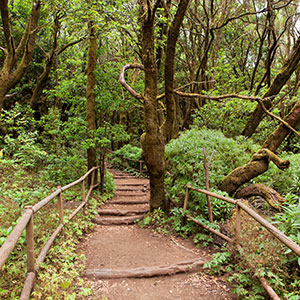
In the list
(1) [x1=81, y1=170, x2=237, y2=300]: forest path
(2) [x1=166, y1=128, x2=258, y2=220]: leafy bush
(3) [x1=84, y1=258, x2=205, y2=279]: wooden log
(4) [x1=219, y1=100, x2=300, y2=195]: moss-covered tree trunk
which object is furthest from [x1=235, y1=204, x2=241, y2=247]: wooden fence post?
(4) [x1=219, y1=100, x2=300, y2=195]: moss-covered tree trunk

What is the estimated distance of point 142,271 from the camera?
3924mm

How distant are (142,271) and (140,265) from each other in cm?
34

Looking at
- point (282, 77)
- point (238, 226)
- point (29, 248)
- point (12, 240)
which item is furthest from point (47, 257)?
point (282, 77)

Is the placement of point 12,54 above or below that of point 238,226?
above

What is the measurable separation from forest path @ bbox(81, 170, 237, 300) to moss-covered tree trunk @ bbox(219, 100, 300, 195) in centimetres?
169

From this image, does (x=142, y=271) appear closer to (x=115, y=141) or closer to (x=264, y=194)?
(x=264, y=194)

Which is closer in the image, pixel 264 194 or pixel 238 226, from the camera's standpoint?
pixel 238 226

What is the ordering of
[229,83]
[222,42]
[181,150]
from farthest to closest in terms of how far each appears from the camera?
[222,42] → [229,83] → [181,150]

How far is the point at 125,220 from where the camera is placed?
6715 millimetres

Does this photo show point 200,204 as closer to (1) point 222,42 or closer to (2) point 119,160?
(2) point 119,160

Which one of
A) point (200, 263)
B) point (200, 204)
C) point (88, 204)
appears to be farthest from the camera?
point (88, 204)

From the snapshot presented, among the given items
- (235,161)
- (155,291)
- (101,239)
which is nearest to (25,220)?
(155,291)

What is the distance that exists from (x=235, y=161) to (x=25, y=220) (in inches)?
218

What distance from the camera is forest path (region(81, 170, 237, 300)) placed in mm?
3467
